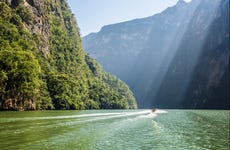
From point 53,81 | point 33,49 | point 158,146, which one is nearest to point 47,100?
point 53,81

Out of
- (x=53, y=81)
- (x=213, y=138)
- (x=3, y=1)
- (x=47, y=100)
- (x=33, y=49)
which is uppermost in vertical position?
(x=3, y=1)

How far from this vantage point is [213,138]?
34781 mm

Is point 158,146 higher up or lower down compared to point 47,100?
lower down

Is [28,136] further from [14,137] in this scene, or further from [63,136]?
[63,136]

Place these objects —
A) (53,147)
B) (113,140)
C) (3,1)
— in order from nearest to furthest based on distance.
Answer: (53,147) → (113,140) → (3,1)

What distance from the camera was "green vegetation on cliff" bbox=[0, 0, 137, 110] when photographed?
263 feet

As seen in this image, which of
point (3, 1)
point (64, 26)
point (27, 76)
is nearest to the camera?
point (27, 76)

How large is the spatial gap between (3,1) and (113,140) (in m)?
98.2

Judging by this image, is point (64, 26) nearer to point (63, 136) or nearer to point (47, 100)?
point (47, 100)

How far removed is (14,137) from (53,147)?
5.10 metres

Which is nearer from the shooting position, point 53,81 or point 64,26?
point 53,81

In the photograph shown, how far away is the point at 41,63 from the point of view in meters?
122

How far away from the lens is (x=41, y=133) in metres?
31.8

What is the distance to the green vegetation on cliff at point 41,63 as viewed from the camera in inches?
3162
